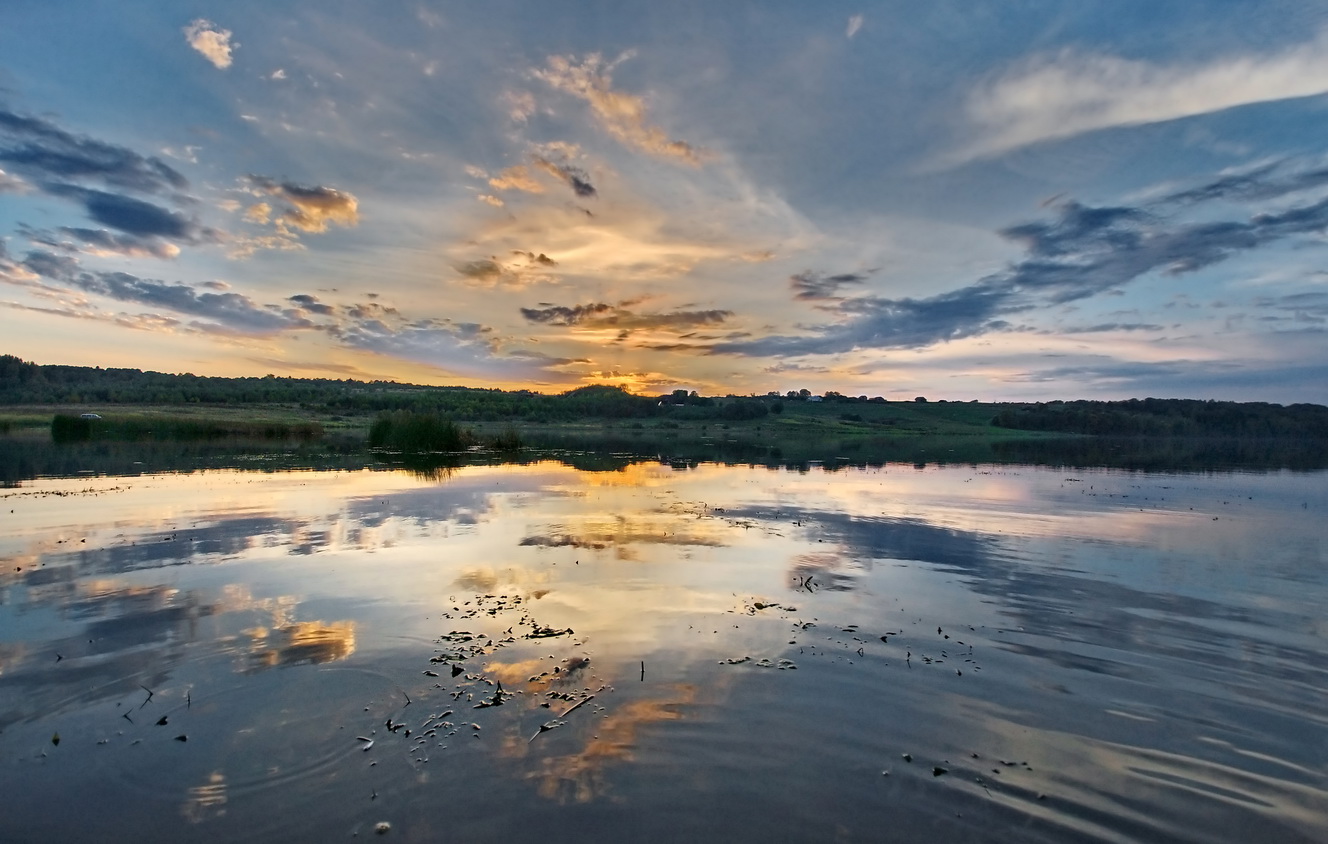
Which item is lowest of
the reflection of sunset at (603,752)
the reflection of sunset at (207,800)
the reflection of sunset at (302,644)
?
the reflection of sunset at (207,800)

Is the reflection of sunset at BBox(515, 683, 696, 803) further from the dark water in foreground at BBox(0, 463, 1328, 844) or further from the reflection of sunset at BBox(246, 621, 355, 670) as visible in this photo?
the reflection of sunset at BBox(246, 621, 355, 670)

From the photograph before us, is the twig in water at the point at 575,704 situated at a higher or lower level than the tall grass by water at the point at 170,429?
lower

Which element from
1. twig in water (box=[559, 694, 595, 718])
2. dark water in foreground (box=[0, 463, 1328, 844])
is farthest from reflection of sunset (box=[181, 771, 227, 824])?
twig in water (box=[559, 694, 595, 718])

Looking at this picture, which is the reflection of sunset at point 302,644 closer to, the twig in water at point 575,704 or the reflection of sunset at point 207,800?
the reflection of sunset at point 207,800

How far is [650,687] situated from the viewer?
783 cm

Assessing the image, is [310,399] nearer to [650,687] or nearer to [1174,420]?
[650,687]

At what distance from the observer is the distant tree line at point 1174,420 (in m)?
136

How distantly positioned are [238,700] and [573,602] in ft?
17.1

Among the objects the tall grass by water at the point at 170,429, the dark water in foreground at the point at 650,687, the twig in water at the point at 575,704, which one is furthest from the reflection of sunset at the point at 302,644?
the tall grass by water at the point at 170,429

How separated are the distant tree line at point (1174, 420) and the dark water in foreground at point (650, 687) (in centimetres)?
15319

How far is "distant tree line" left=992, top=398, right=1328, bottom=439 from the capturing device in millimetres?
136250

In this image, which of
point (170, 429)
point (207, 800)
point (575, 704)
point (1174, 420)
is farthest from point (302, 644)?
point (1174, 420)

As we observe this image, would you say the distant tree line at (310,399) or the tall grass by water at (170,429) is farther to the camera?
the distant tree line at (310,399)

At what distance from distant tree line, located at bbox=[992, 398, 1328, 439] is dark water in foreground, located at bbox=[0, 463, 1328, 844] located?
153194 millimetres
